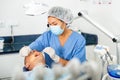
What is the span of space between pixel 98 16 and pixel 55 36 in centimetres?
74

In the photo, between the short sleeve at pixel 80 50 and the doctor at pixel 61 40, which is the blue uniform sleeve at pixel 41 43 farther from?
the short sleeve at pixel 80 50

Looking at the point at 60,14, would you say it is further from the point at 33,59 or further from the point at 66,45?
the point at 33,59

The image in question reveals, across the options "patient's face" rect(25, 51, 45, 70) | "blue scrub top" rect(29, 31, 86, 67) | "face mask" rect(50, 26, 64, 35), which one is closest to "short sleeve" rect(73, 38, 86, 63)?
"blue scrub top" rect(29, 31, 86, 67)

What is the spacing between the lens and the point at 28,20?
7.62ft

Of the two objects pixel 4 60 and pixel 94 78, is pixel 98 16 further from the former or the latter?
pixel 94 78

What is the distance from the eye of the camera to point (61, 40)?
5.80 ft

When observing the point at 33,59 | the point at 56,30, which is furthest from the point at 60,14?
the point at 33,59

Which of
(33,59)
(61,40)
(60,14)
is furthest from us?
(61,40)

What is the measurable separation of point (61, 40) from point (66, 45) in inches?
2.5

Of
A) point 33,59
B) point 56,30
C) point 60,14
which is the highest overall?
point 60,14

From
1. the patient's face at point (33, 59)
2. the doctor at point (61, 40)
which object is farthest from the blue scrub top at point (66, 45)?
the patient's face at point (33, 59)

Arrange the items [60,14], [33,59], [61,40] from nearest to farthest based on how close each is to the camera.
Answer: [33,59] < [60,14] < [61,40]

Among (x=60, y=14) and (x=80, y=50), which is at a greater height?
(x=60, y=14)

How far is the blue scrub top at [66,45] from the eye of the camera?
1.69 metres
